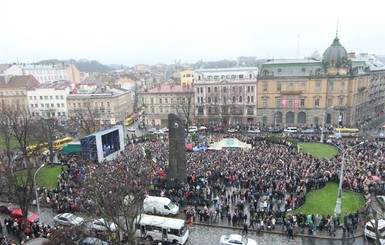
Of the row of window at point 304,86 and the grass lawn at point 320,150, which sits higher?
the row of window at point 304,86

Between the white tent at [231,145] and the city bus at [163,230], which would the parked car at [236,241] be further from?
the white tent at [231,145]

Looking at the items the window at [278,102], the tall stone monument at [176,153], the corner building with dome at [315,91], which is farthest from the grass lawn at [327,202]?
the window at [278,102]

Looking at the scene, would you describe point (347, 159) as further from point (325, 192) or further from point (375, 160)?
point (325, 192)

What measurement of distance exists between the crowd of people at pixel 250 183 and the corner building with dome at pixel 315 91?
21.2 meters

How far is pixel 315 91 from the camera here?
186 ft

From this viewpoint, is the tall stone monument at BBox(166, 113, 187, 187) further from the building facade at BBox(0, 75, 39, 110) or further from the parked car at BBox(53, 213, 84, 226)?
the building facade at BBox(0, 75, 39, 110)

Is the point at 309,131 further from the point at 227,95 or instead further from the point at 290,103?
the point at 227,95

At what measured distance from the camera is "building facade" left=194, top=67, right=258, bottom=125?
60.0 meters

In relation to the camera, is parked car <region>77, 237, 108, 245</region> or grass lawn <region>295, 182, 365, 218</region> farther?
grass lawn <region>295, 182, 365, 218</region>

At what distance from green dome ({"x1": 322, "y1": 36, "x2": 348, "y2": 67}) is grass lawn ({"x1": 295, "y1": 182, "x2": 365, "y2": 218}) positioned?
35254 millimetres

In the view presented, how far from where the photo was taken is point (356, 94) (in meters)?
56.5

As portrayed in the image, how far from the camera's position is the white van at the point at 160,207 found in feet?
77.2

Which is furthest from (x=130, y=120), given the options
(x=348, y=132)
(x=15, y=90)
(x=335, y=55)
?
(x=348, y=132)

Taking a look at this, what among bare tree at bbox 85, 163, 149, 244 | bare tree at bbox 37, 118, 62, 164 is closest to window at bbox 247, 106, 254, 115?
bare tree at bbox 37, 118, 62, 164
